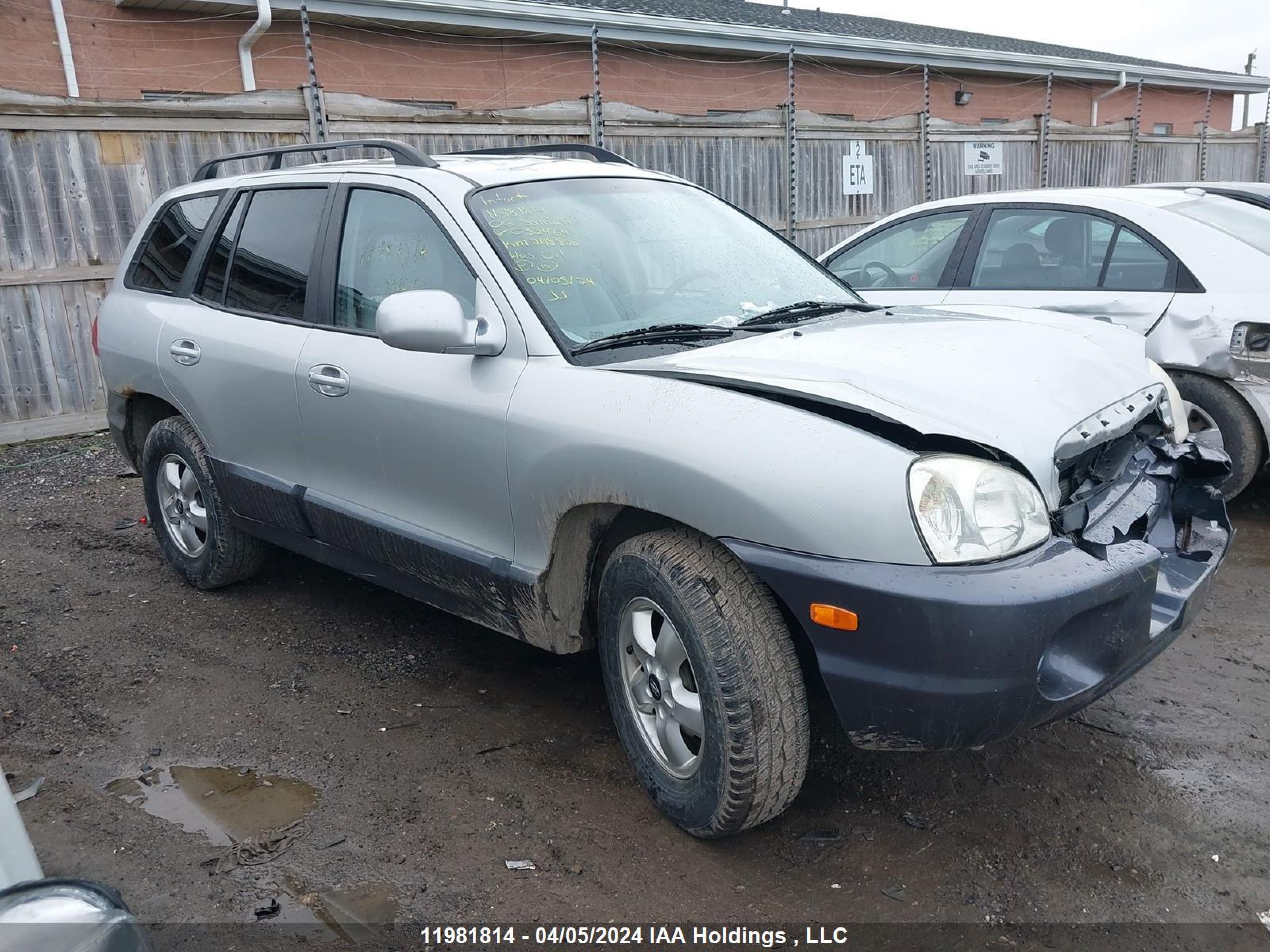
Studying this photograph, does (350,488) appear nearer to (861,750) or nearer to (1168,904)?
(861,750)

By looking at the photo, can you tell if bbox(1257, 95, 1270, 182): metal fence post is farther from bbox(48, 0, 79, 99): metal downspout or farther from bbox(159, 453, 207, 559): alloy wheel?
bbox(159, 453, 207, 559): alloy wheel

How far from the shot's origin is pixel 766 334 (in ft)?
10.9

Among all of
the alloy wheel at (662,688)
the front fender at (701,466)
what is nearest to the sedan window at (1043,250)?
the front fender at (701,466)

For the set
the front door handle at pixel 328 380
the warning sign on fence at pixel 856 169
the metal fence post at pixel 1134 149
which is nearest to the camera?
the front door handle at pixel 328 380

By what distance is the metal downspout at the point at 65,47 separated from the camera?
34.2ft

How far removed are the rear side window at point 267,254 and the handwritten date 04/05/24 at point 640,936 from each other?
8.08 ft

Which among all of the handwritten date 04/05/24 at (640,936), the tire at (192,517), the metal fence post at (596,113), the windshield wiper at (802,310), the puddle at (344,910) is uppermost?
the metal fence post at (596,113)

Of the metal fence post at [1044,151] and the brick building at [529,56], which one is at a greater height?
the brick building at [529,56]

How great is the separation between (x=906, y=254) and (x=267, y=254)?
3962 millimetres

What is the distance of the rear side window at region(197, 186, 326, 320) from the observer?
13.5 ft

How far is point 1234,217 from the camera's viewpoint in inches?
232

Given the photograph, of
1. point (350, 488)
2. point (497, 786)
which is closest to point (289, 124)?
point (350, 488)

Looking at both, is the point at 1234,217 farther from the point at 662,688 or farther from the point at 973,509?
the point at 662,688

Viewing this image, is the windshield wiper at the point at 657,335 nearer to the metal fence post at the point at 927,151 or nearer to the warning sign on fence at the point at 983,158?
the metal fence post at the point at 927,151
